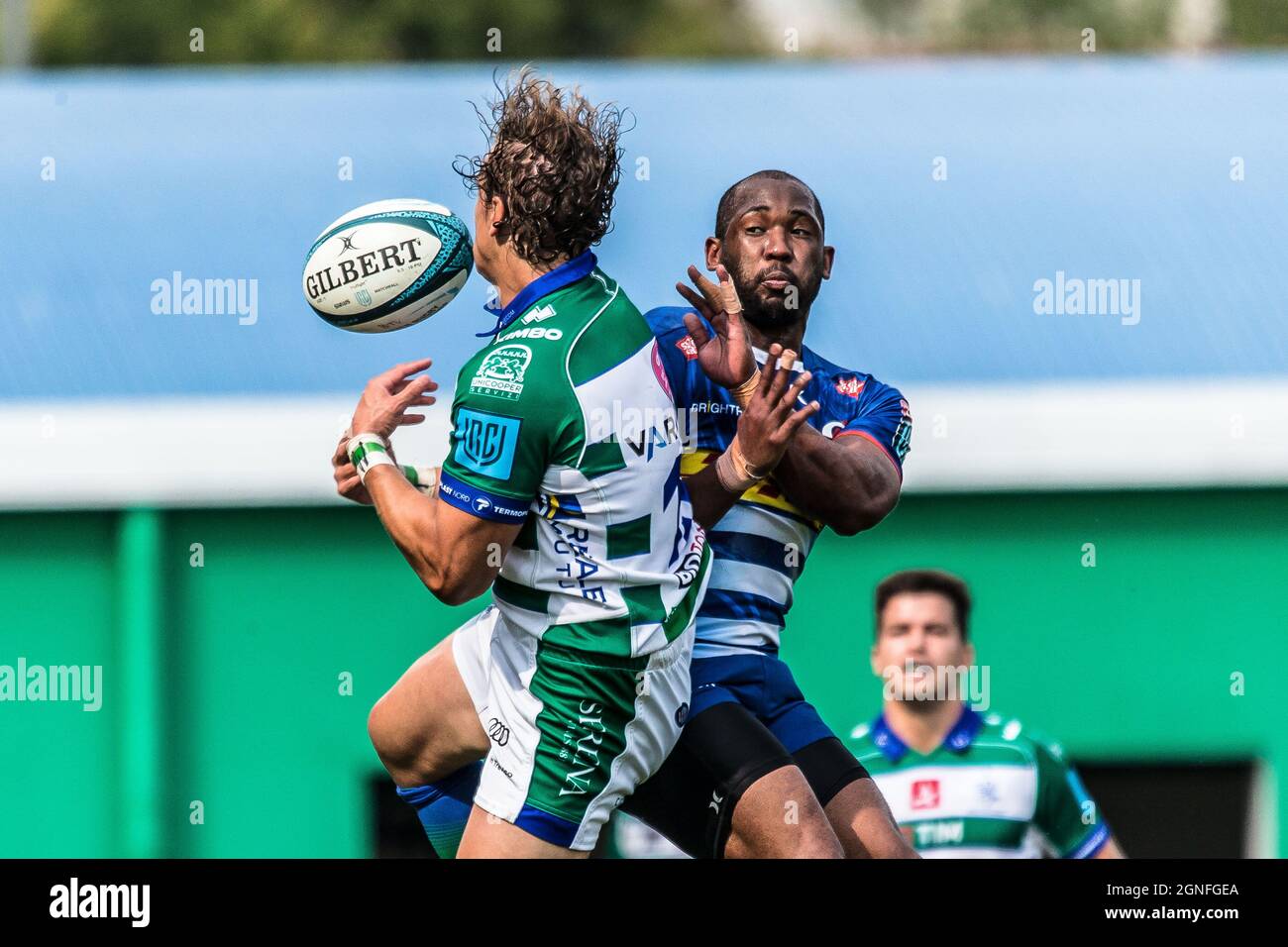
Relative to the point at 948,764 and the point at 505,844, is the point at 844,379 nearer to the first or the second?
the point at 505,844

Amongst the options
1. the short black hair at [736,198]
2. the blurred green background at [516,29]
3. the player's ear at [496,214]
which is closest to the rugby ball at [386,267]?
the player's ear at [496,214]

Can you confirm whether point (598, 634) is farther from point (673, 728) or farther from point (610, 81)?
point (610, 81)

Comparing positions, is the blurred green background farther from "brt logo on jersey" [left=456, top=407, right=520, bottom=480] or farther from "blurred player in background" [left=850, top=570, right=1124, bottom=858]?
"brt logo on jersey" [left=456, top=407, right=520, bottom=480]

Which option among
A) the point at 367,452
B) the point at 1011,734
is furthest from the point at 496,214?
the point at 1011,734

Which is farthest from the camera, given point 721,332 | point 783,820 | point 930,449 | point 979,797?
point 930,449

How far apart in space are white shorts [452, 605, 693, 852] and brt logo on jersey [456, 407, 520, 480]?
470 millimetres

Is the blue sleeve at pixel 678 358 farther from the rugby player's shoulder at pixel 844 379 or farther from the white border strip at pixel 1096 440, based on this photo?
the white border strip at pixel 1096 440

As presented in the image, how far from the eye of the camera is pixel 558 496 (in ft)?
13.0

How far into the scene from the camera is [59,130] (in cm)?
849

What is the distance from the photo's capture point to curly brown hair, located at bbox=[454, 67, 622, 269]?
13.1 ft

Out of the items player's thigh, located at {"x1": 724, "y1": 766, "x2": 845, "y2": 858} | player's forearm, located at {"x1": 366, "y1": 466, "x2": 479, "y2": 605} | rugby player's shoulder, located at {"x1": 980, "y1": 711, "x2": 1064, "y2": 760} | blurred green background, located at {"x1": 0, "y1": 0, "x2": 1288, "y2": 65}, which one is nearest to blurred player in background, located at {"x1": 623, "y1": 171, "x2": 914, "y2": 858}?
player's thigh, located at {"x1": 724, "y1": 766, "x2": 845, "y2": 858}

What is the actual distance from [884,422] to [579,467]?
0.93 metres

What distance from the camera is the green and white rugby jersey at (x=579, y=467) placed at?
385cm
